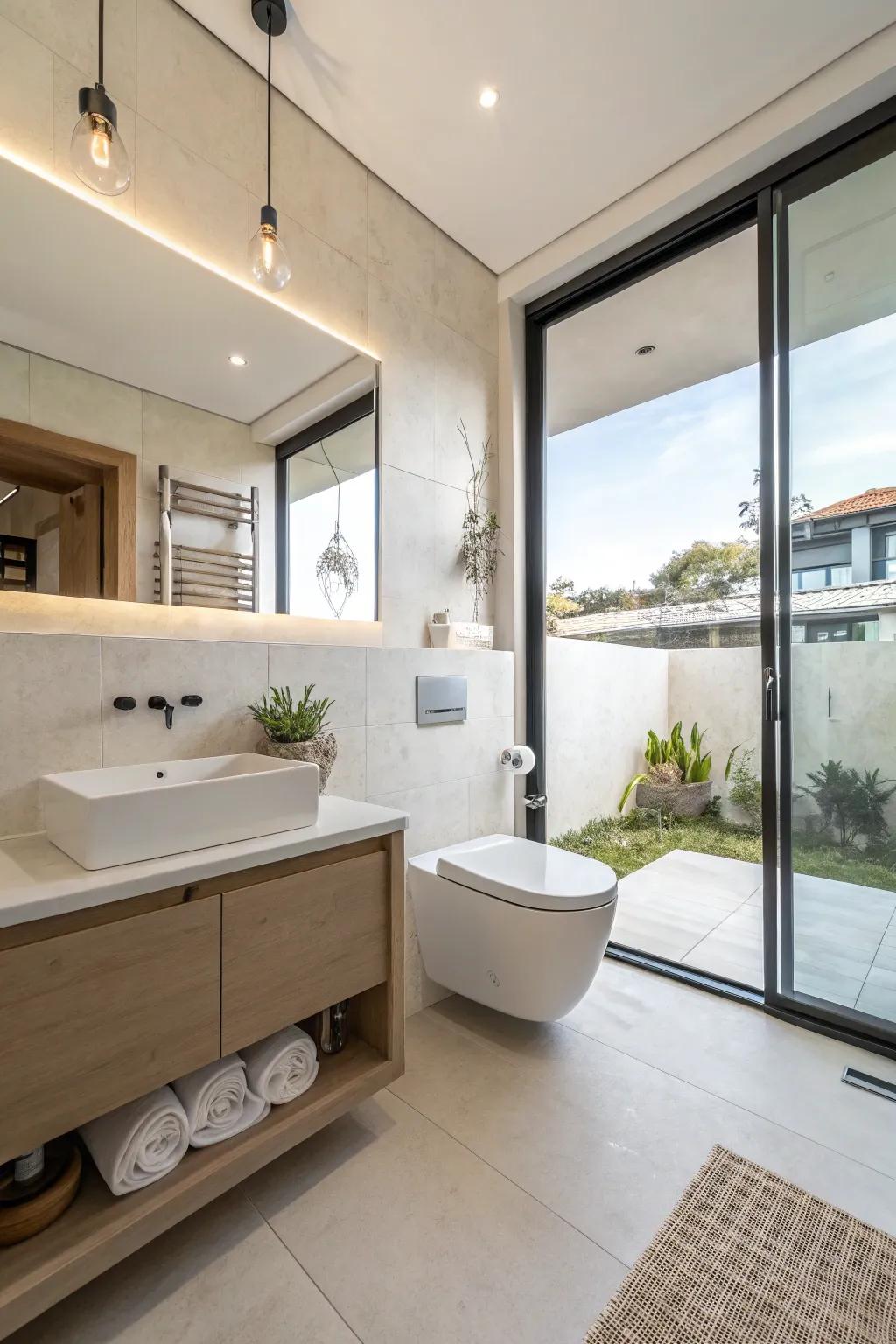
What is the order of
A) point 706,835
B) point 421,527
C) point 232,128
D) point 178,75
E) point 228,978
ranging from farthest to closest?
point 706,835, point 421,527, point 232,128, point 178,75, point 228,978

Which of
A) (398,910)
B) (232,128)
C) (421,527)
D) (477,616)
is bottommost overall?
(398,910)

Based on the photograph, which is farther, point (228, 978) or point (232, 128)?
point (232, 128)

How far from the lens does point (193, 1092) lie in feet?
3.85

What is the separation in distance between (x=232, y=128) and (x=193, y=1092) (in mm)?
2288

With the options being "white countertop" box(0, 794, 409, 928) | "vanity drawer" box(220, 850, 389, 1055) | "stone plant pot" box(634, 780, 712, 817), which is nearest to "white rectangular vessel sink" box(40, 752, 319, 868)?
"white countertop" box(0, 794, 409, 928)

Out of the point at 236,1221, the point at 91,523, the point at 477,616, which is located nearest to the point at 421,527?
the point at 477,616

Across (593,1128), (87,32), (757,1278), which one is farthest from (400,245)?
(757,1278)

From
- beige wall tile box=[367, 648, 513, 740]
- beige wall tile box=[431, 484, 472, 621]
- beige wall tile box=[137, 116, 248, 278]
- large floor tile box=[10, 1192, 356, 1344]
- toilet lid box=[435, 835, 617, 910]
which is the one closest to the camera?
large floor tile box=[10, 1192, 356, 1344]

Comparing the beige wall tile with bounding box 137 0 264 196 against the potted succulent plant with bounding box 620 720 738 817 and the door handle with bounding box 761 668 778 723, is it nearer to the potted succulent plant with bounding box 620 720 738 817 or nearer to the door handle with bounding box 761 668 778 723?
the door handle with bounding box 761 668 778 723

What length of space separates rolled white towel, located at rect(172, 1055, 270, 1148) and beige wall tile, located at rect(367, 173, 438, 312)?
7.32 ft

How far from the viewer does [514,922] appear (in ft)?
5.53

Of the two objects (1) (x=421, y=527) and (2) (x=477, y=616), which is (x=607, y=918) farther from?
(1) (x=421, y=527)

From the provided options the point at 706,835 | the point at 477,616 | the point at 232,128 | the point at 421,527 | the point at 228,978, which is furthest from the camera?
the point at 706,835

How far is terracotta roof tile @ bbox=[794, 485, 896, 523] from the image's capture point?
1750 mm
